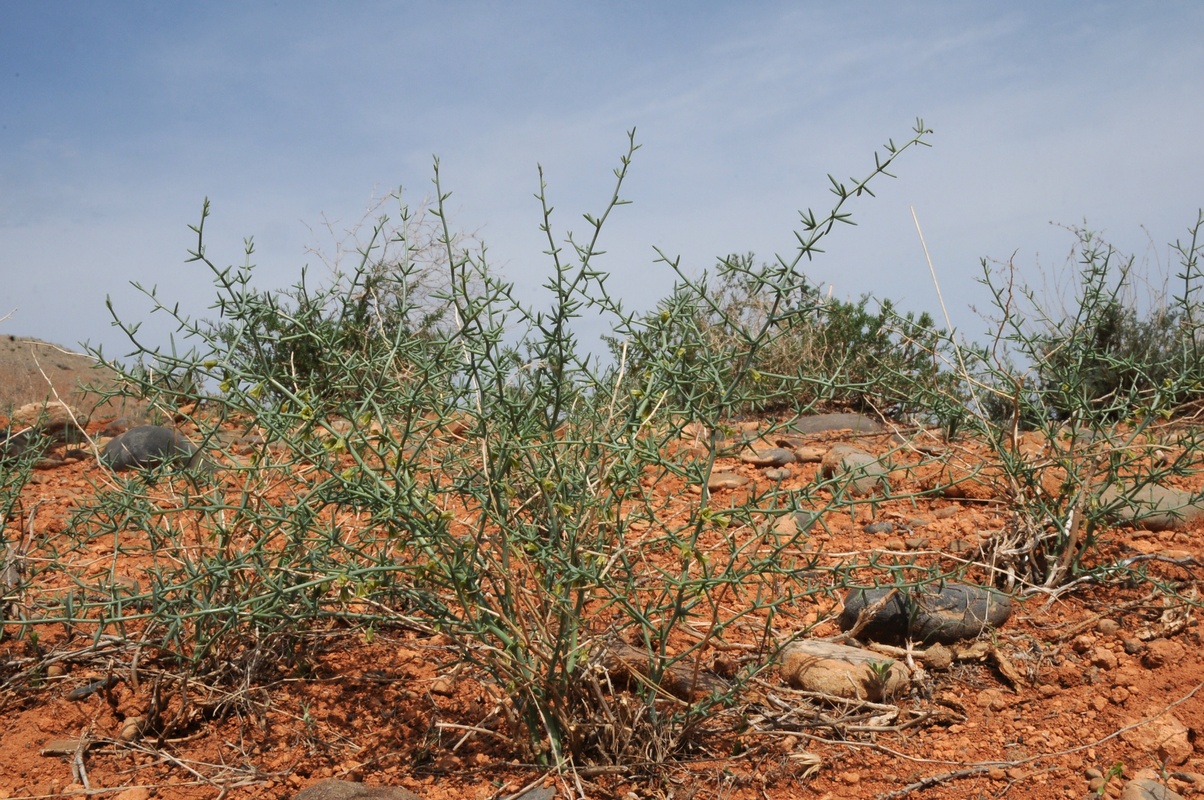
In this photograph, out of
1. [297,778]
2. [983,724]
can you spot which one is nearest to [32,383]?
[297,778]

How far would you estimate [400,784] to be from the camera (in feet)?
8.56

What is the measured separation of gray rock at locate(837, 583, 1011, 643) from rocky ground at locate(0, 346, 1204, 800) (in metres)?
0.05

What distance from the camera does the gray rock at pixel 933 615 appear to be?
3.21 m

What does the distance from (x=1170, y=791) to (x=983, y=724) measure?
51 centimetres

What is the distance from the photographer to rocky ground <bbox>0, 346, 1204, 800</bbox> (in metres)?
2.54

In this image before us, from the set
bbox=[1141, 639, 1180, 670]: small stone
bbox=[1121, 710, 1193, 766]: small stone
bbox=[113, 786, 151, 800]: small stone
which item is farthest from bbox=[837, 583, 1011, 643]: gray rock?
bbox=[113, 786, 151, 800]: small stone

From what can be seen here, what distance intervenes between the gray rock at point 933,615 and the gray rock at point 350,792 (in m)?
1.58

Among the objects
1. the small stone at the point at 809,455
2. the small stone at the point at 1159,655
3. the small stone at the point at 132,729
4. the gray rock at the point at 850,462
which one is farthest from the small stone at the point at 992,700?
the small stone at the point at 132,729

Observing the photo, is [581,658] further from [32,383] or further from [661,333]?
[32,383]

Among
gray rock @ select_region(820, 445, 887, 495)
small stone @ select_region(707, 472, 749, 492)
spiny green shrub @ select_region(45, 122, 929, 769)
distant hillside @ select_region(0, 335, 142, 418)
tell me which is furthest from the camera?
distant hillside @ select_region(0, 335, 142, 418)

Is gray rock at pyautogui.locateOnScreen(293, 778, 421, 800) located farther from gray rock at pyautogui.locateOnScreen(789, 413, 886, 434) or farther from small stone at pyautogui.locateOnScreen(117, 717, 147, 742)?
gray rock at pyautogui.locateOnScreen(789, 413, 886, 434)

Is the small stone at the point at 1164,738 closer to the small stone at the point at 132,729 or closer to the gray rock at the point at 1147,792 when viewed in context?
the gray rock at the point at 1147,792

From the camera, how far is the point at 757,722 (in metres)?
2.72

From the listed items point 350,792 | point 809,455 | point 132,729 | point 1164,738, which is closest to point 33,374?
point 809,455
